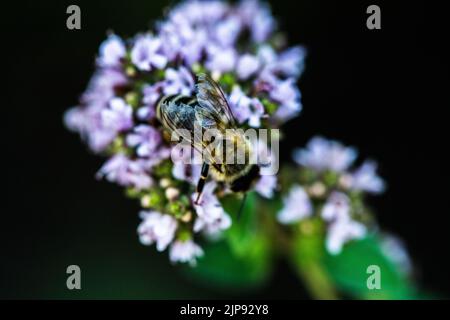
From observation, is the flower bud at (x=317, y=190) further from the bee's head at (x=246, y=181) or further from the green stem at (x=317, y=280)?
the bee's head at (x=246, y=181)

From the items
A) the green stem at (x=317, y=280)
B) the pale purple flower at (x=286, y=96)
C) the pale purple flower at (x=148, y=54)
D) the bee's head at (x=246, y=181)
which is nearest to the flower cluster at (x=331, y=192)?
the green stem at (x=317, y=280)

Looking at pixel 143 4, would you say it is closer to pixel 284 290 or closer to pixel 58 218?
pixel 58 218

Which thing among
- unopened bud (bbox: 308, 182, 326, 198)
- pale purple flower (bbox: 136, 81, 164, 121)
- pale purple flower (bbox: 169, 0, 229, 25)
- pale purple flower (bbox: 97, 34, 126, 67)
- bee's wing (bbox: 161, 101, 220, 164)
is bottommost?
unopened bud (bbox: 308, 182, 326, 198)

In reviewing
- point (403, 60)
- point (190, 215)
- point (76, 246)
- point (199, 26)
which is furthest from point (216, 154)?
point (403, 60)

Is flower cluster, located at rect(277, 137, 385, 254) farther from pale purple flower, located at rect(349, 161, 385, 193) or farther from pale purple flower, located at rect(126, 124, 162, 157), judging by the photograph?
pale purple flower, located at rect(126, 124, 162, 157)

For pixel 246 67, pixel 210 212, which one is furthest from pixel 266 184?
pixel 246 67

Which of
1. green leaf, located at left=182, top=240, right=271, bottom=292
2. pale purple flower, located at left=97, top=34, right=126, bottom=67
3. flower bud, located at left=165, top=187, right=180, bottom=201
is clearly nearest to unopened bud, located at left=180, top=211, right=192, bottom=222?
flower bud, located at left=165, top=187, right=180, bottom=201
